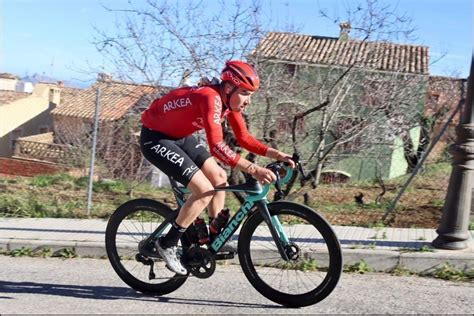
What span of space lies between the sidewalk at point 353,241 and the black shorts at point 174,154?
7.24ft

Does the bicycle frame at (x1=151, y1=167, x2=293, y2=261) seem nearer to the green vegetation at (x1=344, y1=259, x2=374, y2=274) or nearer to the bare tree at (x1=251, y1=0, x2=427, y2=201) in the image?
the green vegetation at (x1=344, y1=259, x2=374, y2=274)

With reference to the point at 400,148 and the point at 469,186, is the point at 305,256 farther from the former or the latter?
the point at 400,148

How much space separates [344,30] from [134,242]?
5.66m

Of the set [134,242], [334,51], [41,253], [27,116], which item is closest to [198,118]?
[134,242]

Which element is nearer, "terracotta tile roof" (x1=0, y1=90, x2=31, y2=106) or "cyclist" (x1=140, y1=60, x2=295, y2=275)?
"cyclist" (x1=140, y1=60, x2=295, y2=275)

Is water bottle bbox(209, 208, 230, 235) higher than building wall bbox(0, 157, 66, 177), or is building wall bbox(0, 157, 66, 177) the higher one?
water bottle bbox(209, 208, 230, 235)

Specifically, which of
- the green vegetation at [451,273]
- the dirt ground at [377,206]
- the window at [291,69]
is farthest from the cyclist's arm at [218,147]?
the window at [291,69]

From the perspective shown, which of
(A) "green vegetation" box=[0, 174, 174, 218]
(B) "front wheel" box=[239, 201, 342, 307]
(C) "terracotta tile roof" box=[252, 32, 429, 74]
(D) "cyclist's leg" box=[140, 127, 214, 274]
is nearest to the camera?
(B) "front wheel" box=[239, 201, 342, 307]

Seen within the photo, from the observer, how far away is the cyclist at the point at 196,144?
15.8 ft

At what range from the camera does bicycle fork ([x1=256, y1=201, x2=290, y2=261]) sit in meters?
5.02

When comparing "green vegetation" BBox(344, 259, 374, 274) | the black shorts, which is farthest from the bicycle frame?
"green vegetation" BBox(344, 259, 374, 274)

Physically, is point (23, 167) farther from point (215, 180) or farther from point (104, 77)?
point (215, 180)

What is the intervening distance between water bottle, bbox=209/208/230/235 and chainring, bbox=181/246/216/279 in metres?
0.18

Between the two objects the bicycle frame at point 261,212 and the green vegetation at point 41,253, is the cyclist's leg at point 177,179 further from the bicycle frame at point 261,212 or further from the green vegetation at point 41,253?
the green vegetation at point 41,253
